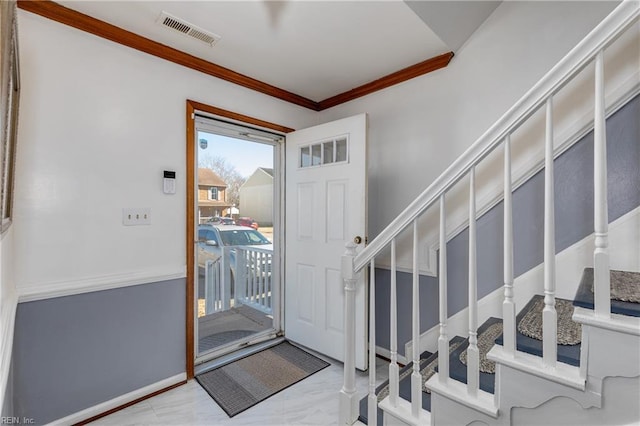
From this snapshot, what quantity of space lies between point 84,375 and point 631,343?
2.52m

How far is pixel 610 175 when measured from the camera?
1.54 metres

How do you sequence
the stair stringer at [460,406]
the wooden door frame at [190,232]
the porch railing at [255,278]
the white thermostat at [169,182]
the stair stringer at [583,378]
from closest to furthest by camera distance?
the stair stringer at [583,378] < the stair stringer at [460,406] < the white thermostat at [169,182] < the wooden door frame at [190,232] < the porch railing at [255,278]

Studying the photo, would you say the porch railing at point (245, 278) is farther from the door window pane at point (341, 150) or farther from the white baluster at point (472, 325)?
the white baluster at point (472, 325)

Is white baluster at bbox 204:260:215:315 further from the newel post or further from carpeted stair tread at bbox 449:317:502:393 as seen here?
carpeted stair tread at bbox 449:317:502:393

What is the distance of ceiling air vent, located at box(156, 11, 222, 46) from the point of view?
174 centimetres

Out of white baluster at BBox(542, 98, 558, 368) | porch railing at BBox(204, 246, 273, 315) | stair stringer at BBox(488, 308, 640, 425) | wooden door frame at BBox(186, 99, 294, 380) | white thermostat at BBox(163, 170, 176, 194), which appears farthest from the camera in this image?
porch railing at BBox(204, 246, 273, 315)

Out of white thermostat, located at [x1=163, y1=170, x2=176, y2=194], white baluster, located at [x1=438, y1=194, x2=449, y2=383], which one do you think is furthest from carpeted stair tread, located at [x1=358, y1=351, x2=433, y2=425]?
white thermostat, located at [x1=163, y1=170, x2=176, y2=194]

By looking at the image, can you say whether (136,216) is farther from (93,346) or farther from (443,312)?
(443,312)

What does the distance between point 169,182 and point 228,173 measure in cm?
62

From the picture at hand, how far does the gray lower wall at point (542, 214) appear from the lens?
1.50 m

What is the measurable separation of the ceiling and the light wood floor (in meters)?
2.40

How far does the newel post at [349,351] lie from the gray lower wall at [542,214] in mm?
901

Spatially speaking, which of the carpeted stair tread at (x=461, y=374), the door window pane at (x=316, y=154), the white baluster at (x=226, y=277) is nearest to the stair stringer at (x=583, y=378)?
the carpeted stair tread at (x=461, y=374)

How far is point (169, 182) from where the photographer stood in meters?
2.06
